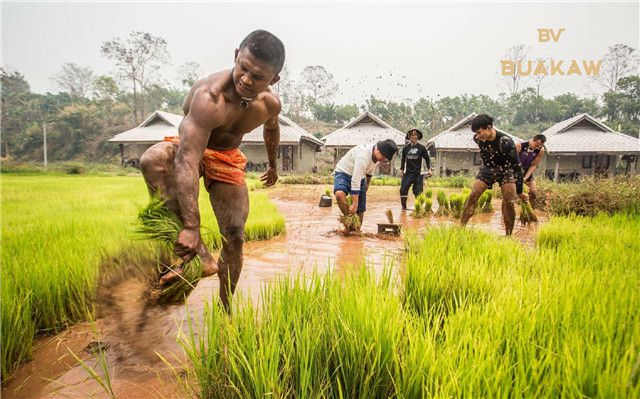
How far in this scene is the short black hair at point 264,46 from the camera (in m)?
1.77

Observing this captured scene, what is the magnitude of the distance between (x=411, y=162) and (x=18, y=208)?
7.55 m

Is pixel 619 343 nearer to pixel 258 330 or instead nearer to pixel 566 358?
pixel 566 358

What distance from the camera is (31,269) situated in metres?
2.19

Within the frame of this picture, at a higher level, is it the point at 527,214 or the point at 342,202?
the point at 342,202

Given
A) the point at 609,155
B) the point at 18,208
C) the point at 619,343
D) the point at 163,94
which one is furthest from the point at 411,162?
the point at 163,94

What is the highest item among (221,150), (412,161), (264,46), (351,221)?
(264,46)

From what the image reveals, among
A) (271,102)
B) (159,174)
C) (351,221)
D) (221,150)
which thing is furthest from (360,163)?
(159,174)

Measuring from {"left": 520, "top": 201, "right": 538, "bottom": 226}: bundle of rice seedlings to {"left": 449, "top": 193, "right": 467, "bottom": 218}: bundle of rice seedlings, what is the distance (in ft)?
3.45

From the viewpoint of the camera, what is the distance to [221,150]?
235cm

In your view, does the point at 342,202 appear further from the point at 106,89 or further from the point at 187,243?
the point at 106,89

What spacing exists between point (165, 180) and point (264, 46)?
0.97 meters

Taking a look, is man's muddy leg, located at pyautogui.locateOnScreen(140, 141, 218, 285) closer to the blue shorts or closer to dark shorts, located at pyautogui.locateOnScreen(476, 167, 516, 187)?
the blue shorts

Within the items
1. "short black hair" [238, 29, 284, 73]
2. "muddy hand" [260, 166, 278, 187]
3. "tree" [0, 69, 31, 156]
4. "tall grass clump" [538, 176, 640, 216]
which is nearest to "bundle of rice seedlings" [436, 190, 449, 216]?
"tall grass clump" [538, 176, 640, 216]

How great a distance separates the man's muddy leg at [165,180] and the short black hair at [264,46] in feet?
2.63
